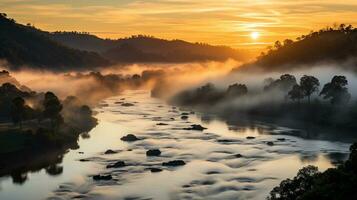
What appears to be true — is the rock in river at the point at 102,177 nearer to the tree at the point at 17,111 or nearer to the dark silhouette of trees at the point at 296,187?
the dark silhouette of trees at the point at 296,187

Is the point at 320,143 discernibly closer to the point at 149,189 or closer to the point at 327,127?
the point at 327,127

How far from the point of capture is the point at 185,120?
184 m

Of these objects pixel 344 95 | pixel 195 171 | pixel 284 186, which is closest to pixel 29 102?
pixel 195 171

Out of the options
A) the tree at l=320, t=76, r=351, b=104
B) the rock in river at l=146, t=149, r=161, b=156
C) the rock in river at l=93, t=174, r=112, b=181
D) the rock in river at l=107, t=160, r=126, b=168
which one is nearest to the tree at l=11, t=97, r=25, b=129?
the rock in river at l=146, t=149, r=161, b=156

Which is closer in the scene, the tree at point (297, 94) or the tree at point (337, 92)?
the tree at point (337, 92)

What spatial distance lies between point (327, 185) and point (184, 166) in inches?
2252

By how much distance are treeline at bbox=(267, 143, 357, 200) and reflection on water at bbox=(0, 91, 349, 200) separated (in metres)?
22.8

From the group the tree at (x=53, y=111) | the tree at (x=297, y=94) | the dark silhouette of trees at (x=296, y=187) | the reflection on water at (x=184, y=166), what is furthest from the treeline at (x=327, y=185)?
the tree at (x=297, y=94)

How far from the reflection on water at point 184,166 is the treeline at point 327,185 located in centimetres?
2285

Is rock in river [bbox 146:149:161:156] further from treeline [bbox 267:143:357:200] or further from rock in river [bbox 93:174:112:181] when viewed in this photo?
treeline [bbox 267:143:357:200]

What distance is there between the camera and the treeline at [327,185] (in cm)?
5150

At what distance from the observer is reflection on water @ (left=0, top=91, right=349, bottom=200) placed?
295 feet

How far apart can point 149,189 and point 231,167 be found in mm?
Answer: 21761

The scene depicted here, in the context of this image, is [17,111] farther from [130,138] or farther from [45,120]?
[130,138]
